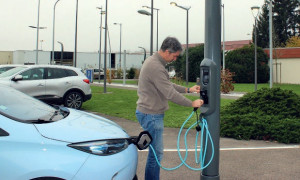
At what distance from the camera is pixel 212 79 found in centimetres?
364

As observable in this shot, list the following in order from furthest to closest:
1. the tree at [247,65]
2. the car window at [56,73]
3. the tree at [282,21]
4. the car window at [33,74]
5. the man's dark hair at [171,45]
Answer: the tree at [282,21]
the tree at [247,65]
the car window at [56,73]
the car window at [33,74]
the man's dark hair at [171,45]

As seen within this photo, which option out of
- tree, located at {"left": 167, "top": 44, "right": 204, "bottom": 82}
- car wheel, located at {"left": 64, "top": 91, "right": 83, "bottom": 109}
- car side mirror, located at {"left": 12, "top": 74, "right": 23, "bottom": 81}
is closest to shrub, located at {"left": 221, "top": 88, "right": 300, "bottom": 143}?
car wheel, located at {"left": 64, "top": 91, "right": 83, "bottom": 109}

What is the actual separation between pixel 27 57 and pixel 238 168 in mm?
65578

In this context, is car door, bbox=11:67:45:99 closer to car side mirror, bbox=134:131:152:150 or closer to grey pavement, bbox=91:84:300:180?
grey pavement, bbox=91:84:300:180

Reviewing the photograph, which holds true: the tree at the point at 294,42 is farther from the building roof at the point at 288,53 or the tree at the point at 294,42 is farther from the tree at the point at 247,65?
the tree at the point at 247,65

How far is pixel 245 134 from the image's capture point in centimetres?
742

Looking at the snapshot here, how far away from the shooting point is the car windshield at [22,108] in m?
3.26

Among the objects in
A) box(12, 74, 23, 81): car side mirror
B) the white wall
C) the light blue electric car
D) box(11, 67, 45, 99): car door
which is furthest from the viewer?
the white wall

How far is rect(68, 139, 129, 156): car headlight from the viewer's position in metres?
2.99

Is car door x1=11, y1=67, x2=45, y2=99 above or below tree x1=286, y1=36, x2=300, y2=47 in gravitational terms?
below

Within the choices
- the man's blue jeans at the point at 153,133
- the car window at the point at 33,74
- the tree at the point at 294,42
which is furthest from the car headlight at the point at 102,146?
the tree at the point at 294,42

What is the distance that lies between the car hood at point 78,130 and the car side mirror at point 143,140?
185 mm

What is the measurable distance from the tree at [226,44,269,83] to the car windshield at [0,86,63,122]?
36.1 meters

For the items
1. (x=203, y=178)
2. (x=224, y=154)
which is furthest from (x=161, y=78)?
(x=224, y=154)
